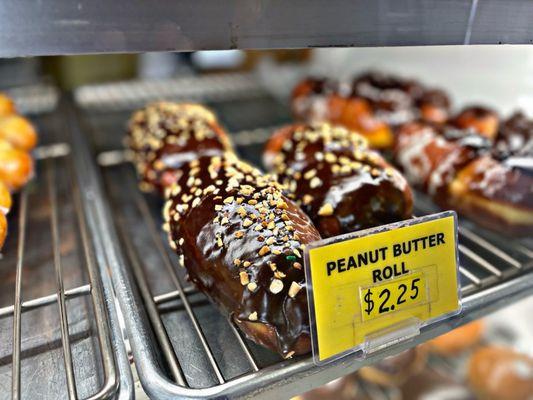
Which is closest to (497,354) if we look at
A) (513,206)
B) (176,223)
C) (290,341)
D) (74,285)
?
(513,206)

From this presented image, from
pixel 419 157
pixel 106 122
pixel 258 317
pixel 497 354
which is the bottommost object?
pixel 497 354

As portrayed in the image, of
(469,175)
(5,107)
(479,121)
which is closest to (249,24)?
(469,175)

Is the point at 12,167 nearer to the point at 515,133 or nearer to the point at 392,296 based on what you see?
the point at 392,296

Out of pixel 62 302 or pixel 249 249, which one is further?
pixel 62 302

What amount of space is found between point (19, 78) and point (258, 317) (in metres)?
3.63

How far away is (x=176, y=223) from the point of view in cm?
128

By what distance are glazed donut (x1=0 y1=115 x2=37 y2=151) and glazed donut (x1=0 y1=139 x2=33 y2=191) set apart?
13 cm

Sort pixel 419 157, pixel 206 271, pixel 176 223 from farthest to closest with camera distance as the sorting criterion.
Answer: pixel 419 157
pixel 176 223
pixel 206 271

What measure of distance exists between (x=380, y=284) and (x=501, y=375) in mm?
1272

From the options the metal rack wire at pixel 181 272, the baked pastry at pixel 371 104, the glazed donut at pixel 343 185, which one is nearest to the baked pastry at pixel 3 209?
the metal rack wire at pixel 181 272

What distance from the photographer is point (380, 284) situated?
98 cm

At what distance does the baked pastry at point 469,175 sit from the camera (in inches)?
59.6

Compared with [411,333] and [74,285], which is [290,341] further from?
[74,285]

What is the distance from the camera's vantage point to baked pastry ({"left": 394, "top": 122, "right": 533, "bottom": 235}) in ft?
4.97
